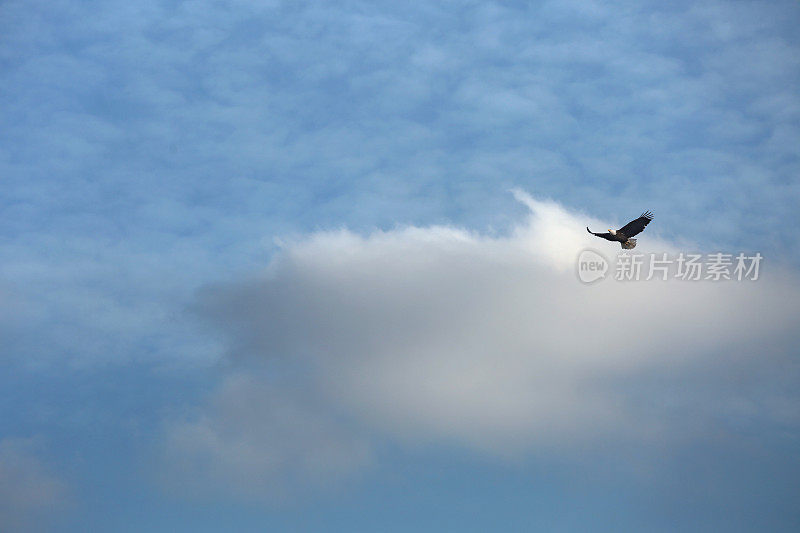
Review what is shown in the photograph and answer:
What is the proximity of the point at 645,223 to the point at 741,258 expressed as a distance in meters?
12.2

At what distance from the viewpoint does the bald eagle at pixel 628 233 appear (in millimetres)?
168250

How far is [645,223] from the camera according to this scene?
16875 cm

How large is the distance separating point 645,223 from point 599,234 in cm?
530

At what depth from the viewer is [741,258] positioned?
171m

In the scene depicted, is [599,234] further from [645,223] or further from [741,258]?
[741,258]

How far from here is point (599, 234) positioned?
6708 inches

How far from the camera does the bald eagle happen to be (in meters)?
168

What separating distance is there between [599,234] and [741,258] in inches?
647

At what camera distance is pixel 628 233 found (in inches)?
6688

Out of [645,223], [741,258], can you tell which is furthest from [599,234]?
[741,258]
